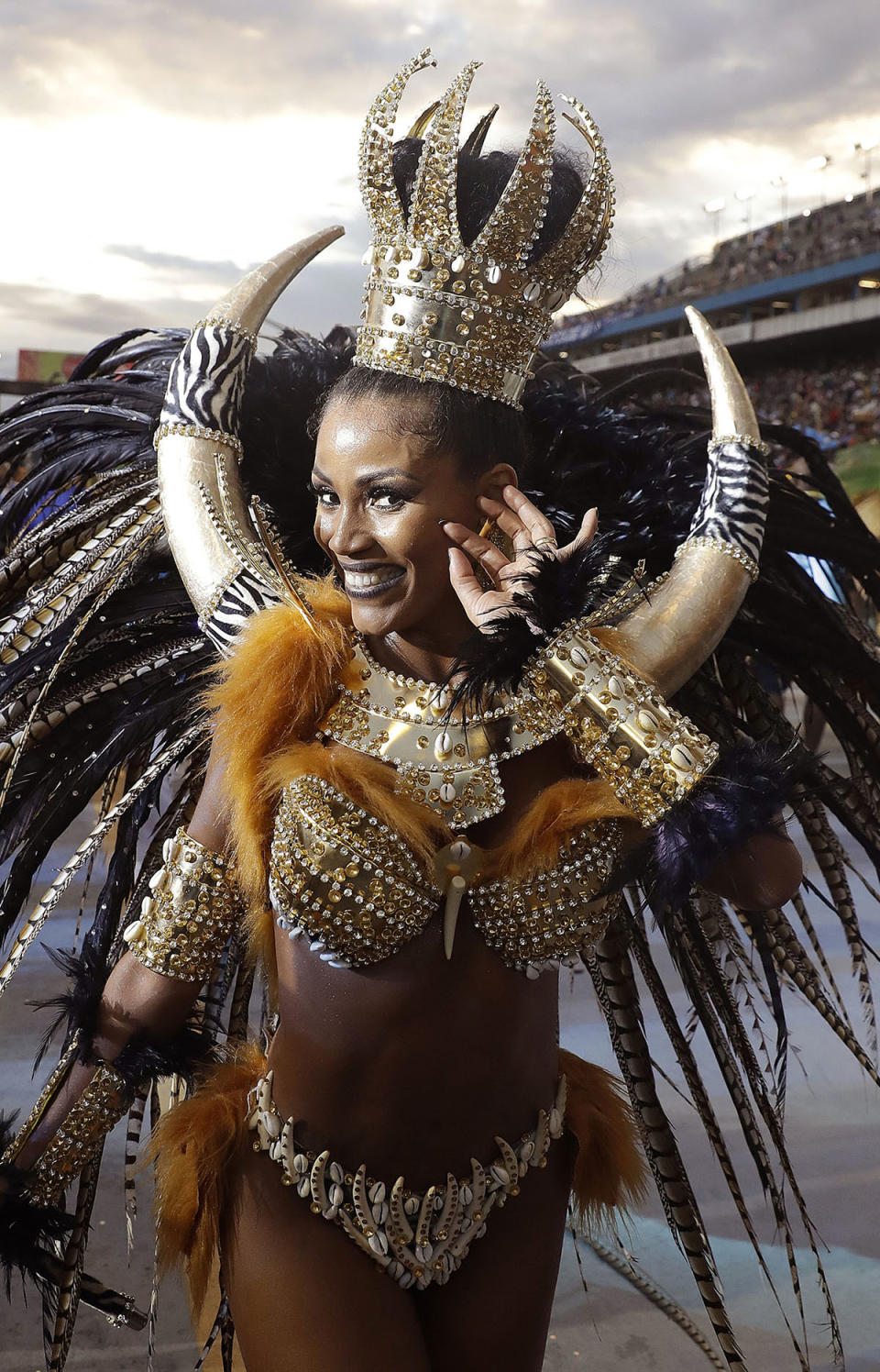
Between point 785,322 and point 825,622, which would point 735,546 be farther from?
point 785,322

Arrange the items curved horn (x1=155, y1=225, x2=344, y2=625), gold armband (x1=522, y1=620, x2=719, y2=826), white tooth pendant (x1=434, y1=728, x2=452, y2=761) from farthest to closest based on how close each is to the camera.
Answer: curved horn (x1=155, y1=225, x2=344, y2=625)
white tooth pendant (x1=434, y1=728, x2=452, y2=761)
gold armband (x1=522, y1=620, x2=719, y2=826)

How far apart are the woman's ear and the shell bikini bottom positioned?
2.27 ft

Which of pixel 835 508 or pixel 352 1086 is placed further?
pixel 835 508

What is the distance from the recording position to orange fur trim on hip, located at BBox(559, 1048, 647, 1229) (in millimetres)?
1479

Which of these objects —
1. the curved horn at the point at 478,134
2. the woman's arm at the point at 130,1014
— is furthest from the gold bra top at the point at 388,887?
the curved horn at the point at 478,134

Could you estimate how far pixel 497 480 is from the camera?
1.30 metres

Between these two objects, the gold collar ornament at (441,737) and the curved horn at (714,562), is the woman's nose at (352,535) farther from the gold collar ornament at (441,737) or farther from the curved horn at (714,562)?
the curved horn at (714,562)

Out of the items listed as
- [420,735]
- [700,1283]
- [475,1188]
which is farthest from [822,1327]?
[420,735]

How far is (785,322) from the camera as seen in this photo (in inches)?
797

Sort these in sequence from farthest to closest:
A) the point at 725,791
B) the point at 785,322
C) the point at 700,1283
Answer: the point at 785,322
the point at 700,1283
the point at 725,791

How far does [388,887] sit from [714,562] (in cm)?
52

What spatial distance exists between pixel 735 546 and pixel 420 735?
425 mm

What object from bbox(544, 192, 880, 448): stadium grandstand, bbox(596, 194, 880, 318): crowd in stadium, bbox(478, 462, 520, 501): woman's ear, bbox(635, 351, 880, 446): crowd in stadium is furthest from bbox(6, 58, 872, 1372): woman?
bbox(596, 194, 880, 318): crowd in stadium

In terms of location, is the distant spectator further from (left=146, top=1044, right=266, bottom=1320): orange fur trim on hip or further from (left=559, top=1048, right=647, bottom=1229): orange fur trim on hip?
(left=146, top=1044, right=266, bottom=1320): orange fur trim on hip
